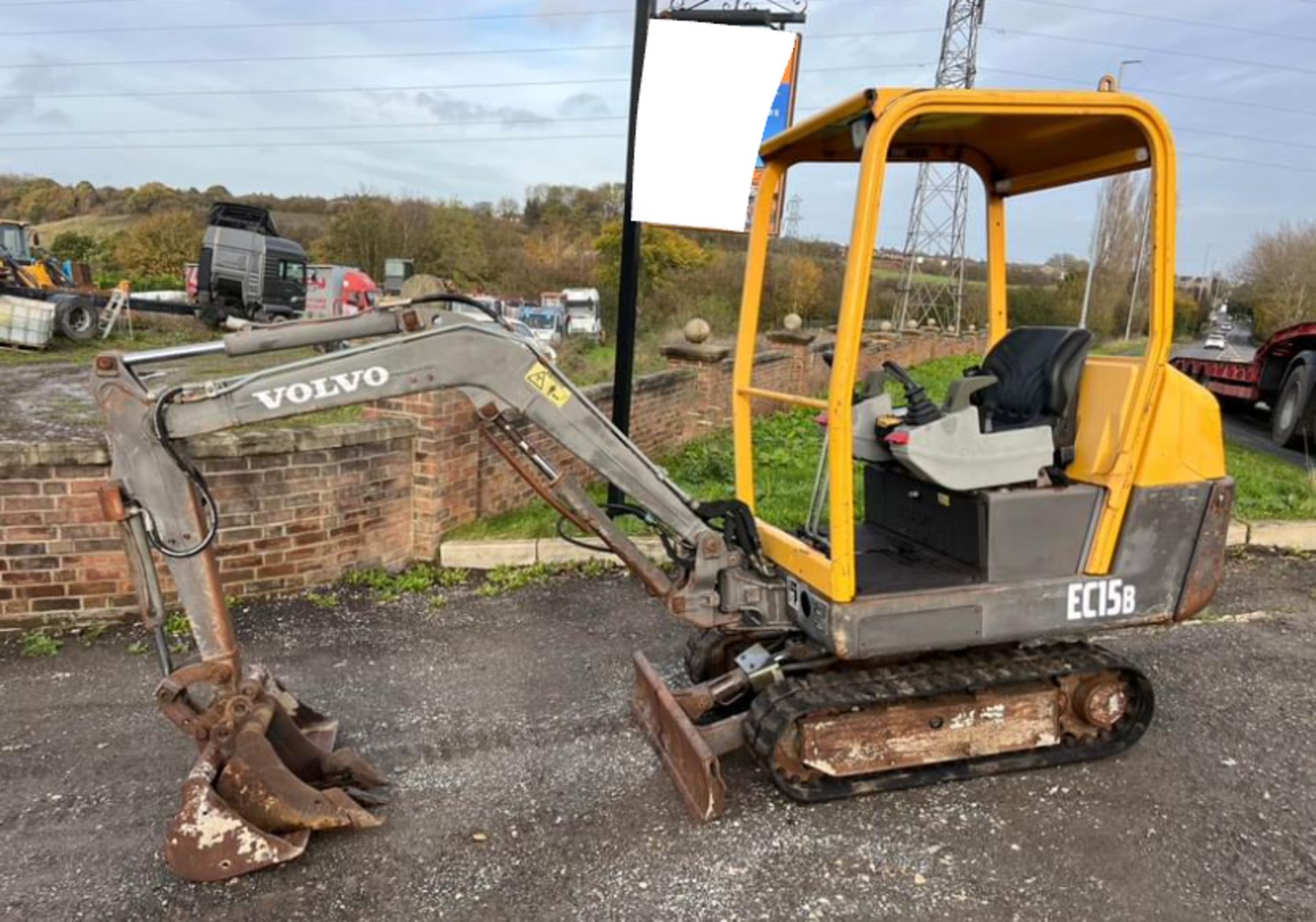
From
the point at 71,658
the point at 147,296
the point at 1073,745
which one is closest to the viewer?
the point at 1073,745

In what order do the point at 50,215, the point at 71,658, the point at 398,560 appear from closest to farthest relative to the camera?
the point at 71,658 → the point at 398,560 → the point at 50,215

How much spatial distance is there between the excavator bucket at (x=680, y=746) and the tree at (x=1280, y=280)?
2866 centimetres

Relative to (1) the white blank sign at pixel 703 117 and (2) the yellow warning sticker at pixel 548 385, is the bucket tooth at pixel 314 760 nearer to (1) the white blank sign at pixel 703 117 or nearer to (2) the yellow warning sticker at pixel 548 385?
(2) the yellow warning sticker at pixel 548 385

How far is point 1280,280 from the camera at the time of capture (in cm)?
2986

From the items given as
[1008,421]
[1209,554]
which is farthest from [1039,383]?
[1209,554]

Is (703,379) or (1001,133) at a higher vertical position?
(1001,133)

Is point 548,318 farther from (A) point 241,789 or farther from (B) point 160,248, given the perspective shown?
(B) point 160,248

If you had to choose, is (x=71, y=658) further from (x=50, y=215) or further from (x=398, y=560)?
(x=50, y=215)

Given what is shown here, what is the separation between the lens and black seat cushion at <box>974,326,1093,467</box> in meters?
3.81

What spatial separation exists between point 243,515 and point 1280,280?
111 ft

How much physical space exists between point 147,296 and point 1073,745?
64.6ft

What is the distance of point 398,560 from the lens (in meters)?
6.03

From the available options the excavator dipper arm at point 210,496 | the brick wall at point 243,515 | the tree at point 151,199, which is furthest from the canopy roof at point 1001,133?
the tree at point 151,199

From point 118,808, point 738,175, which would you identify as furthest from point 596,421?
point 738,175
